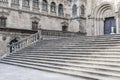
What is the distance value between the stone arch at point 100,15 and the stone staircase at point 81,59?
7.27 m

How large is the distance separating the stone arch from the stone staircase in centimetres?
727

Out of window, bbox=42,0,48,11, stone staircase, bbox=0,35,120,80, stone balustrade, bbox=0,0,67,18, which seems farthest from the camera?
window, bbox=42,0,48,11

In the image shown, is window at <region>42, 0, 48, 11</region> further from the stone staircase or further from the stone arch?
the stone staircase

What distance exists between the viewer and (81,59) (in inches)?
516

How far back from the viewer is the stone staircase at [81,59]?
10586 mm

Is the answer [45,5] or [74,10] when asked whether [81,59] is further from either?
[74,10]

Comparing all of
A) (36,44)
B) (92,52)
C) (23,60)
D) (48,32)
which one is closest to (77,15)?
(48,32)

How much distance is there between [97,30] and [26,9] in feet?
36.3

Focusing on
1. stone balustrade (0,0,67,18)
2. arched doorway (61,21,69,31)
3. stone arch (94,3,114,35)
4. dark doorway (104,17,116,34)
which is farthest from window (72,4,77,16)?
dark doorway (104,17,116,34)

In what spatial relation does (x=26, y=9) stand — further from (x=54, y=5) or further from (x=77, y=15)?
(x=77, y=15)

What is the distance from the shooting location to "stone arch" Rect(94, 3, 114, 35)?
23.7m

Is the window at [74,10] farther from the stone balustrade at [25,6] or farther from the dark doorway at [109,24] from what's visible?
the dark doorway at [109,24]

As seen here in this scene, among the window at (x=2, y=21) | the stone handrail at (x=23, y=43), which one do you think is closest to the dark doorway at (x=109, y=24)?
the stone handrail at (x=23, y=43)

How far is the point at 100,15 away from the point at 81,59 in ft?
40.6
